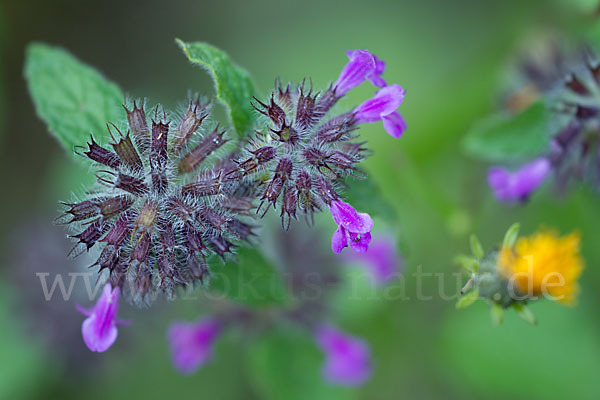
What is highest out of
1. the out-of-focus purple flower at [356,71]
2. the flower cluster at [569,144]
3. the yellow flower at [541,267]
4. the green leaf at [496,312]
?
the flower cluster at [569,144]

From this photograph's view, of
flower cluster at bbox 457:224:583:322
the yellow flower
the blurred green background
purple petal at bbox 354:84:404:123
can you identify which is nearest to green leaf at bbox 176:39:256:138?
purple petal at bbox 354:84:404:123

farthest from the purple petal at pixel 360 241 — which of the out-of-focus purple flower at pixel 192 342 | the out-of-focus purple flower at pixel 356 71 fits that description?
the out-of-focus purple flower at pixel 192 342

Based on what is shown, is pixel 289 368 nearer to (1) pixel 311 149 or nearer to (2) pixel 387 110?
(1) pixel 311 149

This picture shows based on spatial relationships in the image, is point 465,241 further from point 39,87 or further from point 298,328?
point 39,87

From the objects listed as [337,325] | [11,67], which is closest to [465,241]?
[337,325]

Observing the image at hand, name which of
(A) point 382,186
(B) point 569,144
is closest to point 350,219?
(B) point 569,144

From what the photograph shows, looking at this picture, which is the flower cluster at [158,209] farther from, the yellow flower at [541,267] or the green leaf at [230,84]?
the yellow flower at [541,267]
